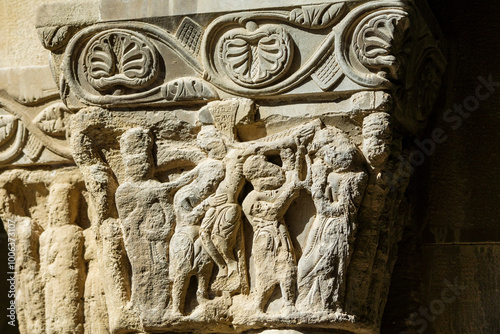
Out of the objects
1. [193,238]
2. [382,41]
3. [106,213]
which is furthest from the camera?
[106,213]

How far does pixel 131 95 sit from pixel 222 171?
0.40m

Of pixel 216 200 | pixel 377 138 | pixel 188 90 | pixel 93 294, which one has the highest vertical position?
pixel 188 90

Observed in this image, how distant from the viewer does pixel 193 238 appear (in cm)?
335

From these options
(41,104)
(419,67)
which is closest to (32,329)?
(41,104)

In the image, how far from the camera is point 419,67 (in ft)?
11.6

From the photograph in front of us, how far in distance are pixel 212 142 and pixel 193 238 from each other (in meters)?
0.32

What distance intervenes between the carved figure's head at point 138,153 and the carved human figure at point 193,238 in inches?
6.7

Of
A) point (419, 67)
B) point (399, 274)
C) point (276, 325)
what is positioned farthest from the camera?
point (399, 274)

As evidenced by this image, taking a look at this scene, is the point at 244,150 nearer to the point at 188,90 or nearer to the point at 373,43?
the point at 188,90

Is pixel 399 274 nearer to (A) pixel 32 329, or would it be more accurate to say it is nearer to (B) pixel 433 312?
(B) pixel 433 312

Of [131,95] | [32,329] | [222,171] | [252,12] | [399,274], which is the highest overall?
[252,12]

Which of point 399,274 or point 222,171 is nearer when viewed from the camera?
point 222,171

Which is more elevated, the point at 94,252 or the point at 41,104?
the point at 41,104

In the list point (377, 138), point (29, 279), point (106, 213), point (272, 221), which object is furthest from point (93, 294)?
point (377, 138)
